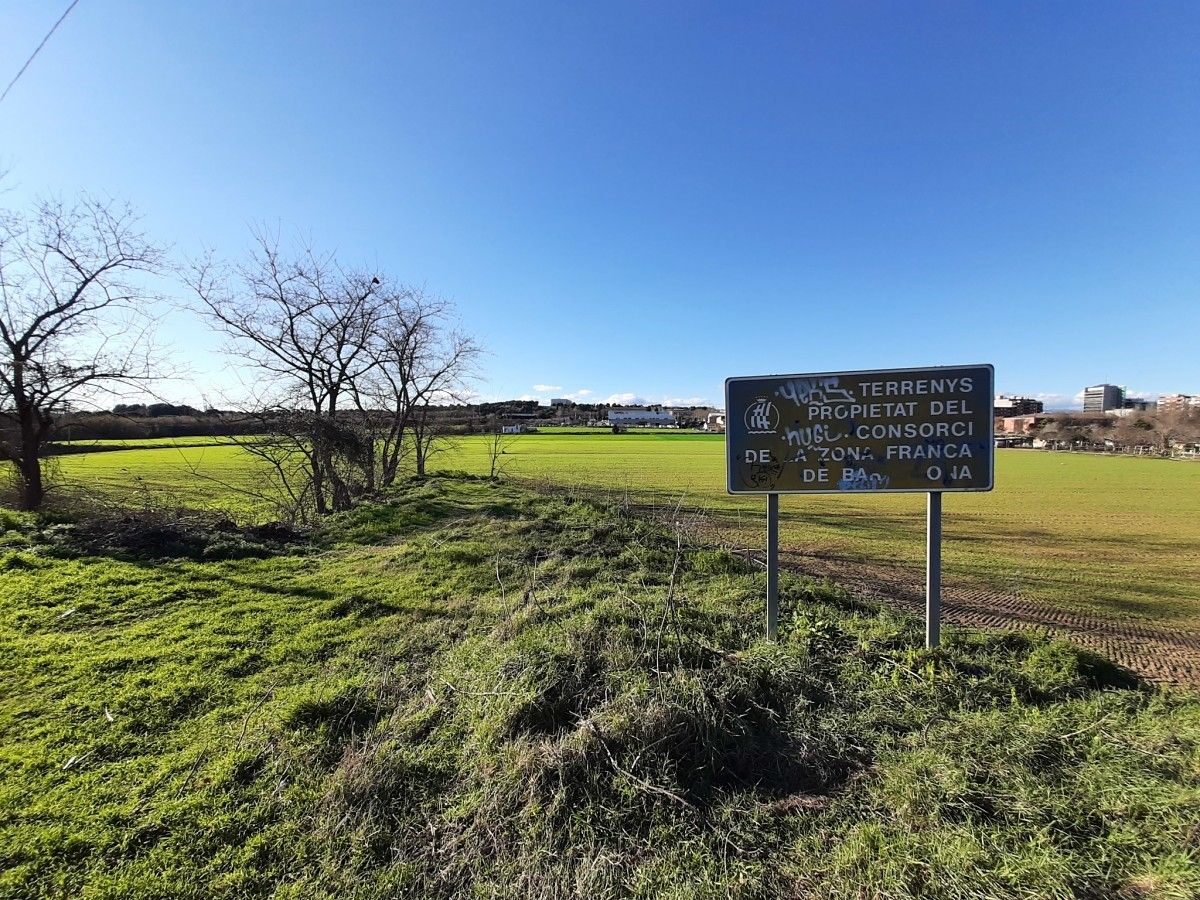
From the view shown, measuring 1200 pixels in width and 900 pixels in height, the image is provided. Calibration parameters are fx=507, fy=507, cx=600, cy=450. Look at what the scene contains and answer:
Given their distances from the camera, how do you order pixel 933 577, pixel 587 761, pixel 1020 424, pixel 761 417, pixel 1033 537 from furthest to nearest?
pixel 1020 424 < pixel 1033 537 < pixel 761 417 < pixel 933 577 < pixel 587 761

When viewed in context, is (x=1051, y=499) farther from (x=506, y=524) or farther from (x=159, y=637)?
(x=159, y=637)

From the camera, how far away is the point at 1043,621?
770 cm

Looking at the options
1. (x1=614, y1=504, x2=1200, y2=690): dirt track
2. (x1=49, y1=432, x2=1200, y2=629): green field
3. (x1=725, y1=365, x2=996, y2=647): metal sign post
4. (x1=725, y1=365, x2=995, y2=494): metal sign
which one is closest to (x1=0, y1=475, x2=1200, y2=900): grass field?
(x1=725, y1=365, x2=996, y2=647): metal sign post

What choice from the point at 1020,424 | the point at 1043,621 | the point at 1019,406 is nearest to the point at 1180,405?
the point at 1020,424

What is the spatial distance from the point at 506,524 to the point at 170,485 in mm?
20864

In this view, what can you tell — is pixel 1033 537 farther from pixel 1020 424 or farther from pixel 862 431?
pixel 1020 424

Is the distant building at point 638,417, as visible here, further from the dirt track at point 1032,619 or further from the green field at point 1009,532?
the dirt track at point 1032,619

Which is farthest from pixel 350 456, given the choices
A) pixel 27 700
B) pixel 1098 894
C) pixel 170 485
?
pixel 1098 894

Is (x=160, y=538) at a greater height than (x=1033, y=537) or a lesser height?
greater

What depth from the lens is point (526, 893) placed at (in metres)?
2.40

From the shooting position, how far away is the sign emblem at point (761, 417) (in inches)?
204

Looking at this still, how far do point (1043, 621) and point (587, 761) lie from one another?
827cm

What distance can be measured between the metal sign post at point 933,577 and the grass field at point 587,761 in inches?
8.2

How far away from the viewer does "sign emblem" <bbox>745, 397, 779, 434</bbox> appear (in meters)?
5.17
